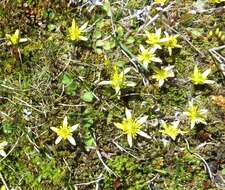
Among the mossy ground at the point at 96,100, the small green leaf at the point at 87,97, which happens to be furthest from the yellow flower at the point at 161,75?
the small green leaf at the point at 87,97

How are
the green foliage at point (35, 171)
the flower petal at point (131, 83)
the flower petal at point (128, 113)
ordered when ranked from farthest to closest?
1. the flower petal at point (131, 83)
2. the flower petal at point (128, 113)
3. the green foliage at point (35, 171)

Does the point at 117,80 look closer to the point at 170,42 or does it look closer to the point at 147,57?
the point at 147,57

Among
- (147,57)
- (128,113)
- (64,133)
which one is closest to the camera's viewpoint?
(64,133)

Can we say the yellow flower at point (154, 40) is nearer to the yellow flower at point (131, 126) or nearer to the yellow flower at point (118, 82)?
the yellow flower at point (118, 82)

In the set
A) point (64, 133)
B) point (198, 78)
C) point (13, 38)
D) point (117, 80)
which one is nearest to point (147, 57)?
point (117, 80)

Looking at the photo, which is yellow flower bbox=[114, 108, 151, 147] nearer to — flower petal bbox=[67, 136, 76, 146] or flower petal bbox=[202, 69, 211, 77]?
flower petal bbox=[67, 136, 76, 146]
